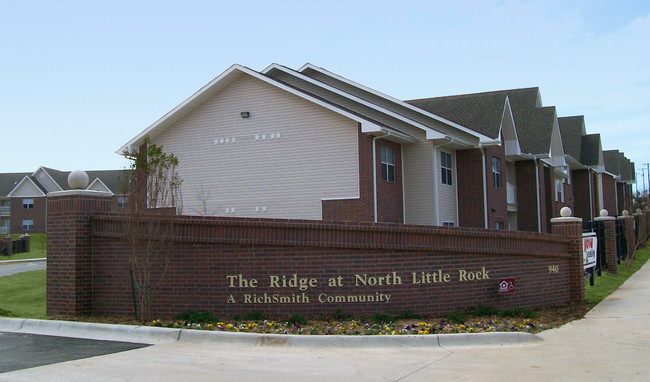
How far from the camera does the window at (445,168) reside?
25469 mm

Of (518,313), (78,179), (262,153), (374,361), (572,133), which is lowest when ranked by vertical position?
(374,361)

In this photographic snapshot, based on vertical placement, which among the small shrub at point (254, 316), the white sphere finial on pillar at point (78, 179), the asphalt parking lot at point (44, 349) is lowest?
the asphalt parking lot at point (44, 349)

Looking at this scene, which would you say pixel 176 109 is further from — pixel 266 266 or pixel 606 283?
pixel 606 283

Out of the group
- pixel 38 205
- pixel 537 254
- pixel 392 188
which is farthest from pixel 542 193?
pixel 38 205

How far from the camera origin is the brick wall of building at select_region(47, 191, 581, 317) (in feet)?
37.6

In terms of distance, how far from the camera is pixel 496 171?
28422 millimetres

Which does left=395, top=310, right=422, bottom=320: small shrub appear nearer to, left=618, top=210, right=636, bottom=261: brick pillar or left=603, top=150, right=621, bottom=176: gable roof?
left=618, top=210, right=636, bottom=261: brick pillar

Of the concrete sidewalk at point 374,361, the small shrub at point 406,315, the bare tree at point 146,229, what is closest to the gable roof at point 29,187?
the bare tree at point 146,229

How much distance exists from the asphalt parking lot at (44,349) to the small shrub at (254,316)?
81.6 inches

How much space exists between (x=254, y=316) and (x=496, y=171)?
1941 cm

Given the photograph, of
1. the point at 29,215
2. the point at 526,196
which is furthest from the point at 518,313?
the point at 29,215

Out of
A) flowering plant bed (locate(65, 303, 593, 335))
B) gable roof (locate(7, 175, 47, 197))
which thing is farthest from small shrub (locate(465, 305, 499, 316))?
gable roof (locate(7, 175, 47, 197))

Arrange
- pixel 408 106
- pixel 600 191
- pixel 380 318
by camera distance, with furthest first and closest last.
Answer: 1. pixel 600 191
2. pixel 408 106
3. pixel 380 318

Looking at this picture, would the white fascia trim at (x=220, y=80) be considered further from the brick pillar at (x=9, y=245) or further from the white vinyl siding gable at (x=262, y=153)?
the brick pillar at (x=9, y=245)
